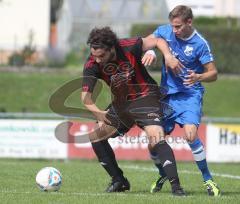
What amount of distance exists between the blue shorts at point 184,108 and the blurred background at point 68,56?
8.63 m

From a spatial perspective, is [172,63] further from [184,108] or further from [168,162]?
[168,162]

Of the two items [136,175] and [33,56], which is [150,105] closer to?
[136,175]

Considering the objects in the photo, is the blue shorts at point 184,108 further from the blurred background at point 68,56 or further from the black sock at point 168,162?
the blurred background at point 68,56

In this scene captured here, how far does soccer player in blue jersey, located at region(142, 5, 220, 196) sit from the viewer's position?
917cm

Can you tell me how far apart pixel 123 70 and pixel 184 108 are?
100 cm

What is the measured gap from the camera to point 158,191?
386 inches

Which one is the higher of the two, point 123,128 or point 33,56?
point 123,128

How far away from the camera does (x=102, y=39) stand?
28.0 ft

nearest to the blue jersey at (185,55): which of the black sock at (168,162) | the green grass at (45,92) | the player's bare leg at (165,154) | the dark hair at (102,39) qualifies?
the player's bare leg at (165,154)

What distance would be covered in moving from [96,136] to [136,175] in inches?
122

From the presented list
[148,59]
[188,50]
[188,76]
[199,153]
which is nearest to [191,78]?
[188,76]

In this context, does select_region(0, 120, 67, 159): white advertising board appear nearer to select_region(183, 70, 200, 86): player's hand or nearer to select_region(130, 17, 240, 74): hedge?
select_region(183, 70, 200, 86): player's hand

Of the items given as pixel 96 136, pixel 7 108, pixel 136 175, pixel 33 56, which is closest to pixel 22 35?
pixel 33 56

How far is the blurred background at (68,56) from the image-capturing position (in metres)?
18.4
